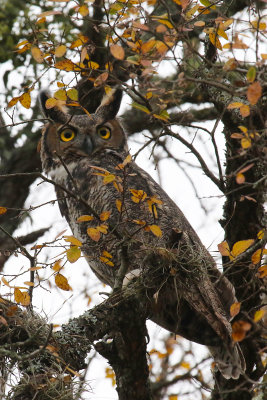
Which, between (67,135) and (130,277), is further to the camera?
(67,135)

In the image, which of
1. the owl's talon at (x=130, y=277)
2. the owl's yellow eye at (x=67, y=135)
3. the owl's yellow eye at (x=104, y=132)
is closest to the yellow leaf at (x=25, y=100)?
the owl's talon at (x=130, y=277)

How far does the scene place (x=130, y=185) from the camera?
3930 mm

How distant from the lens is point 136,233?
294 centimetres

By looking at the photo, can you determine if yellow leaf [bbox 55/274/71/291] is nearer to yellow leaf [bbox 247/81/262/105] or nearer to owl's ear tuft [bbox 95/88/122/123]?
yellow leaf [bbox 247/81/262/105]

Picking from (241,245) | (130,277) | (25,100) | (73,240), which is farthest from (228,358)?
(25,100)

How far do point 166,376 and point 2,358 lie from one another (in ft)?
9.91

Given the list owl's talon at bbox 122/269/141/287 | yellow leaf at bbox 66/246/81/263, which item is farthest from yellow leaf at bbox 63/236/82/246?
owl's talon at bbox 122/269/141/287

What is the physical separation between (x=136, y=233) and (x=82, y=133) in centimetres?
161

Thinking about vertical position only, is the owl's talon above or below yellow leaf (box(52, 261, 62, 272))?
above

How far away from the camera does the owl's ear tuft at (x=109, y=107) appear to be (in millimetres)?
4570

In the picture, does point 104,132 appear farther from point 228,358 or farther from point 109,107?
point 228,358

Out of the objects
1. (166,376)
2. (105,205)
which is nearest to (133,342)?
(105,205)

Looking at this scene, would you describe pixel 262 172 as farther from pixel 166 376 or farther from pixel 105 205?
pixel 166 376

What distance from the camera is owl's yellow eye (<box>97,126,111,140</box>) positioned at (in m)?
4.47
